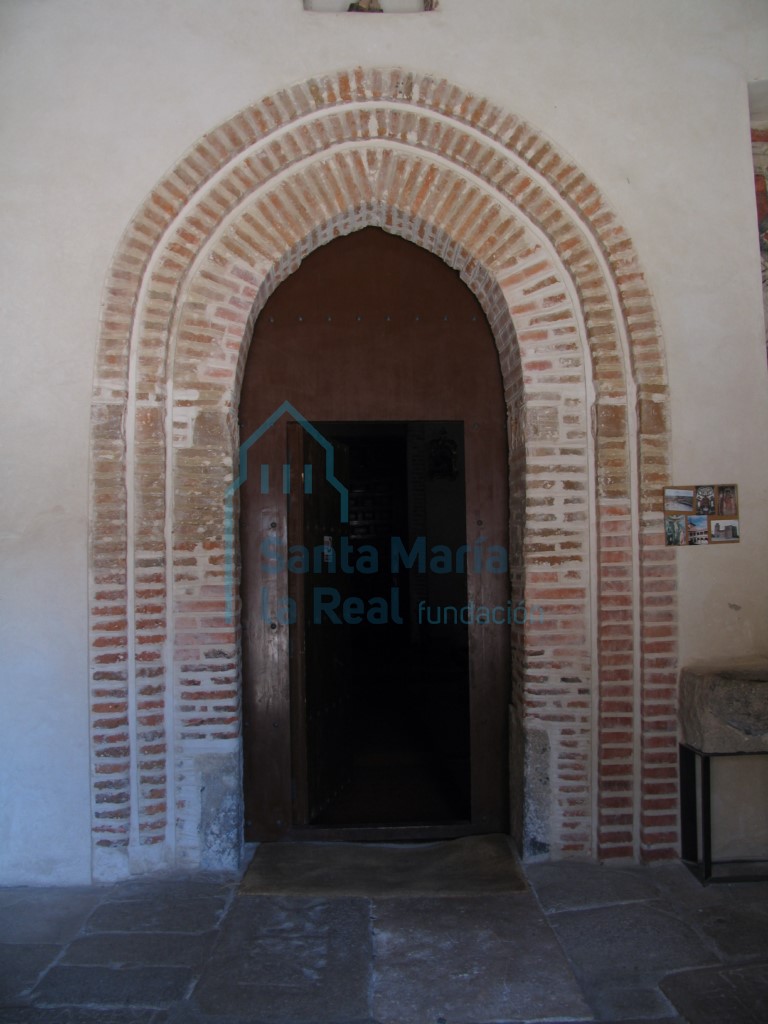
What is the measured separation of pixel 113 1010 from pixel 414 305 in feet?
Result: 11.0

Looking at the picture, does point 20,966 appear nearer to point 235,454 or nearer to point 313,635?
point 313,635

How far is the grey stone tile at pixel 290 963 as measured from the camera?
2506 millimetres

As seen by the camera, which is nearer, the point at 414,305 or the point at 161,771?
the point at 161,771

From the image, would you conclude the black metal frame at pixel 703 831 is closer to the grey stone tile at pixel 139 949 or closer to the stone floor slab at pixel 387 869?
the stone floor slab at pixel 387 869

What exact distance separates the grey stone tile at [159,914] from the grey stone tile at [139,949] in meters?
0.05

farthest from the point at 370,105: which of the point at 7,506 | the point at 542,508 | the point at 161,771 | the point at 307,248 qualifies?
the point at 161,771

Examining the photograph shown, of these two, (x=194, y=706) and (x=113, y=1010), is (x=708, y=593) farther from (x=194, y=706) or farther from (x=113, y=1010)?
(x=113, y=1010)

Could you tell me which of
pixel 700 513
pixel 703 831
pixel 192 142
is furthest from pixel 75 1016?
pixel 192 142

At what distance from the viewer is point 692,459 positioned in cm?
354

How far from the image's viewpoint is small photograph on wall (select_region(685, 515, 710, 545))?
351cm

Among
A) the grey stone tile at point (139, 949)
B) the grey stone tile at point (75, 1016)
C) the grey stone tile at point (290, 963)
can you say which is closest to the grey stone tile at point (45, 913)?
the grey stone tile at point (139, 949)

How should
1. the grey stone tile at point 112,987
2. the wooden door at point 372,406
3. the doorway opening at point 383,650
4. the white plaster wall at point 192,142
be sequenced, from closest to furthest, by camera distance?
the grey stone tile at point 112,987 < the white plaster wall at point 192,142 < the wooden door at point 372,406 < the doorway opening at point 383,650

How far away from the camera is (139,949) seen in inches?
111

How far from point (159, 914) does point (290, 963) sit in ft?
2.22
